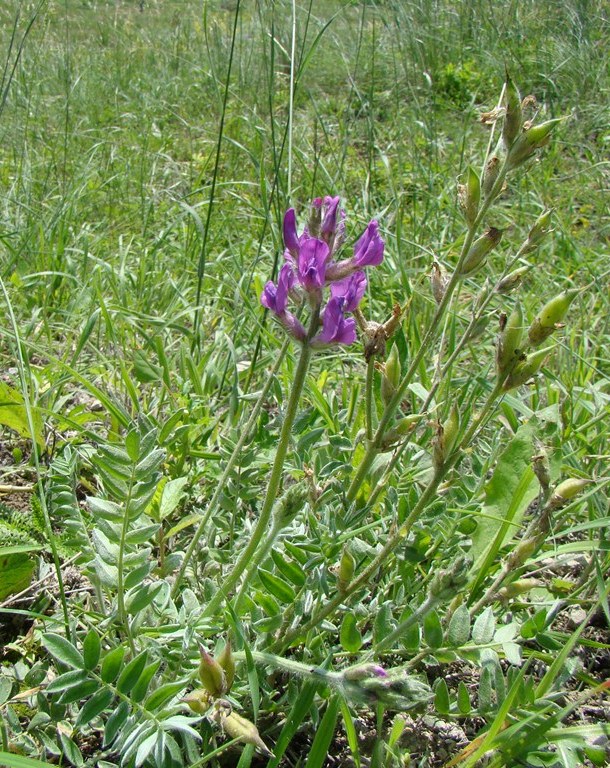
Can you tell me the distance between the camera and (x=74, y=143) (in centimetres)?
416

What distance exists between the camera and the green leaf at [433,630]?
1208 mm

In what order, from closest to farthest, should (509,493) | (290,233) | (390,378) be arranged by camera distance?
(290,233) → (390,378) → (509,493)

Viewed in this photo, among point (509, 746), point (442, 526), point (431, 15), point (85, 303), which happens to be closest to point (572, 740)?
point (509, 746)

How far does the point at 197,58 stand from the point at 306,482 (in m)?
5.81

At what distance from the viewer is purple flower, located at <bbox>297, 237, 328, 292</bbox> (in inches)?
43.5

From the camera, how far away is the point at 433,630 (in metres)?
1.22

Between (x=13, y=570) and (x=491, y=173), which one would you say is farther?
(x=13, y=570)

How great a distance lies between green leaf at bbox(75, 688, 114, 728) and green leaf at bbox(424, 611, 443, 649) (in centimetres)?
51

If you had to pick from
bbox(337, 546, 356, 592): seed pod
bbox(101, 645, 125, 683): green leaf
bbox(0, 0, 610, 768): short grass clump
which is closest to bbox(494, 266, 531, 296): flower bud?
bbox(0, 0, 610, 768): short grass clump

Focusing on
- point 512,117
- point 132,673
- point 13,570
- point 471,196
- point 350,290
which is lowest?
point 13,570

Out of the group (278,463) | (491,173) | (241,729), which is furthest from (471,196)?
(241,729)

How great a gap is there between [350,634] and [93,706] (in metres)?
0.41

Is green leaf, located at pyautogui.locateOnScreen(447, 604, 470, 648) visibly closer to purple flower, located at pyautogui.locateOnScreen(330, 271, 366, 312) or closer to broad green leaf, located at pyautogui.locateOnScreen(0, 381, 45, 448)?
purple flower, located at pyautogui.locateOnScreen(330, 271, 366, 312)

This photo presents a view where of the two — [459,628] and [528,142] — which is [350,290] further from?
[459,628]
